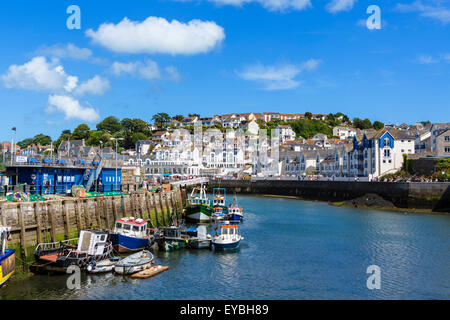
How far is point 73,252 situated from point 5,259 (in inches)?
190

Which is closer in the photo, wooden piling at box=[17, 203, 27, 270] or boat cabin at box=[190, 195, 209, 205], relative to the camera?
wooden piling at box=[17, 203, 27, 270]

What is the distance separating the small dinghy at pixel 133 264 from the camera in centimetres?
2678

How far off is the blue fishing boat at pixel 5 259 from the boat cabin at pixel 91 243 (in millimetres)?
4425

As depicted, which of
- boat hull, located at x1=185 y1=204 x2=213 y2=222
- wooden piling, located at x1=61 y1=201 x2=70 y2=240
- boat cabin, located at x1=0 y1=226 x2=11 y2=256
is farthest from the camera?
boat hull, located at x1=185 y1=204 x2=213 y2=222

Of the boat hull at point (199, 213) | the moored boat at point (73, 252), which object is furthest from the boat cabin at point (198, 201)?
the moored boat at point (73, 252)

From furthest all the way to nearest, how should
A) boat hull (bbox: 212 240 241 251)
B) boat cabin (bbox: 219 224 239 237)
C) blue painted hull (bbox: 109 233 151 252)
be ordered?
boat cabin (bbox: 219 224 239 237) → boat hull (bbox: 212 240 241 251) → blue painted hull (bbox: 109 233 151 252)

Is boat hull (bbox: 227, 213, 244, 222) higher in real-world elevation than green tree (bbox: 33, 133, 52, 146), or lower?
lower

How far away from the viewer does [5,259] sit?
75.4 feet

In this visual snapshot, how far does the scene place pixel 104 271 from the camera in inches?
1056

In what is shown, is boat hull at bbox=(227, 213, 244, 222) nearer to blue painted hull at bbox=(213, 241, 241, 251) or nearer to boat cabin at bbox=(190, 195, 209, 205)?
boat cabin at bbox=(190, 195, 209, 205)

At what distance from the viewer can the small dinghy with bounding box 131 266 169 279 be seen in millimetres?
26359

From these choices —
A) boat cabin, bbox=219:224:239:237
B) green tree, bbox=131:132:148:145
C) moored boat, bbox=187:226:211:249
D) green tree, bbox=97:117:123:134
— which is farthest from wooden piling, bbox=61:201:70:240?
green tree, bbox=97:117:123:134
